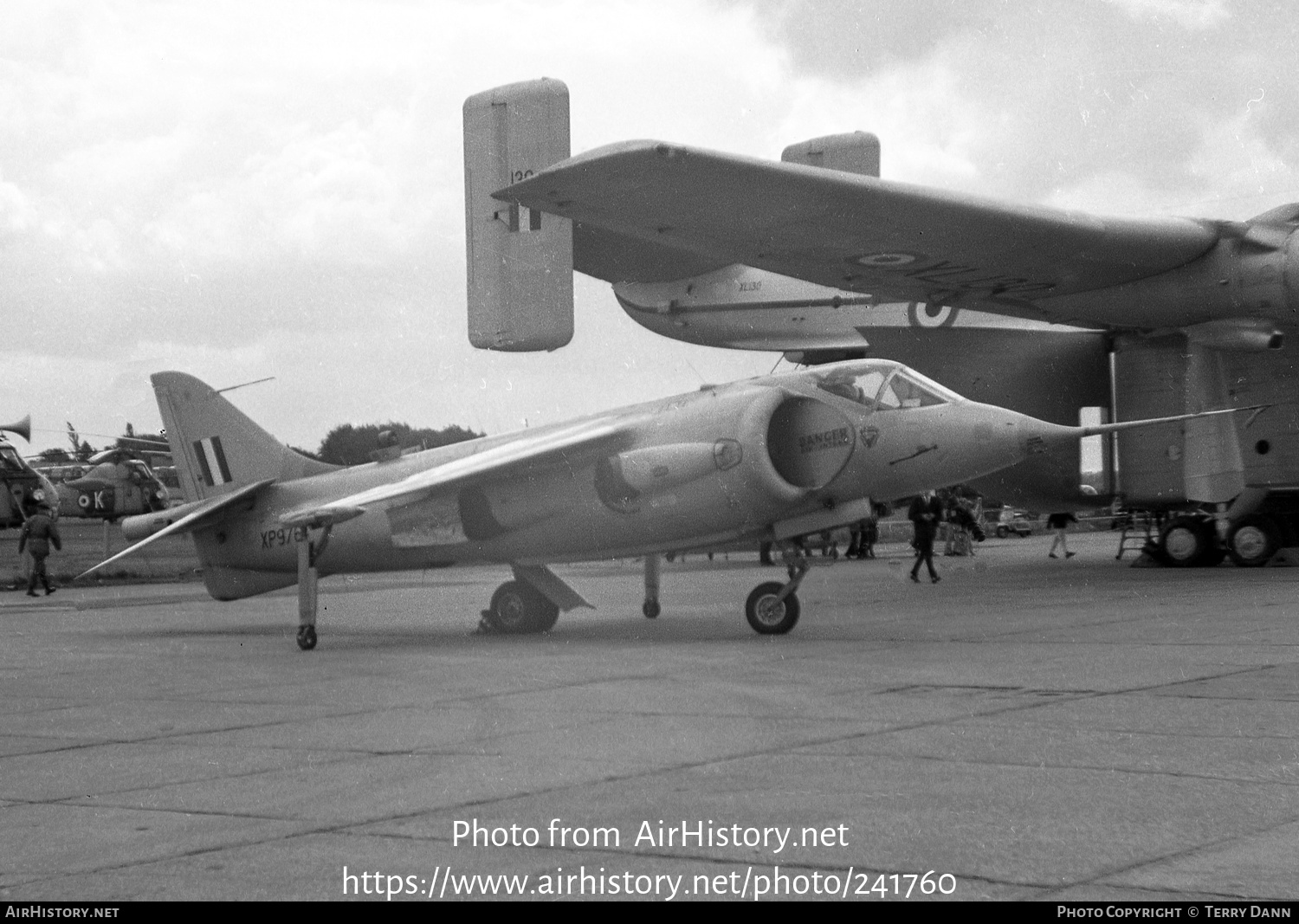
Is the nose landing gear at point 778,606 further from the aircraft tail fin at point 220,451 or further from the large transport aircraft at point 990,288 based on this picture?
the aircraft tail fin at point 220,451

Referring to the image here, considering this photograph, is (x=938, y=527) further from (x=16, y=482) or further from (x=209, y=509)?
(x=16, y=482)

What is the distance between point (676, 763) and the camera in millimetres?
5648

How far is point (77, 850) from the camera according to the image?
4426mm

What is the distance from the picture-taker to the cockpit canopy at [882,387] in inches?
467

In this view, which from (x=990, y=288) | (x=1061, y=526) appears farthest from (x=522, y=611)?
(x=1061, y=526)

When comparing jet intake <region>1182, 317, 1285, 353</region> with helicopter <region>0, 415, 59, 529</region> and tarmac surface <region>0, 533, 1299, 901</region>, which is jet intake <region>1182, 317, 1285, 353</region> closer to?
tarmac surface <region>0, 533, 1299, 901</region>

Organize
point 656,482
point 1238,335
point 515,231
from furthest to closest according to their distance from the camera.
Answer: point 515,231 < point 1238,335 < point 656,482

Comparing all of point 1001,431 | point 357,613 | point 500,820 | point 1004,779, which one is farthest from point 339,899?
point 357,613

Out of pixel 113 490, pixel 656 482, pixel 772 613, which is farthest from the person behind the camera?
pixel 113 490

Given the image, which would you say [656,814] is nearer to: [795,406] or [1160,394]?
[795,406]

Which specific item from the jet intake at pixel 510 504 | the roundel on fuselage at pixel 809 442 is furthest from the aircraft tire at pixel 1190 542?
the jet intake at pixel 510 504

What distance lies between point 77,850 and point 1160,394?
1708 cm

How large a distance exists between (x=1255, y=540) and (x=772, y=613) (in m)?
10.3

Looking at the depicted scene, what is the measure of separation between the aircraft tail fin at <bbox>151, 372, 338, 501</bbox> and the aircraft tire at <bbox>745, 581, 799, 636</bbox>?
4988 mm
